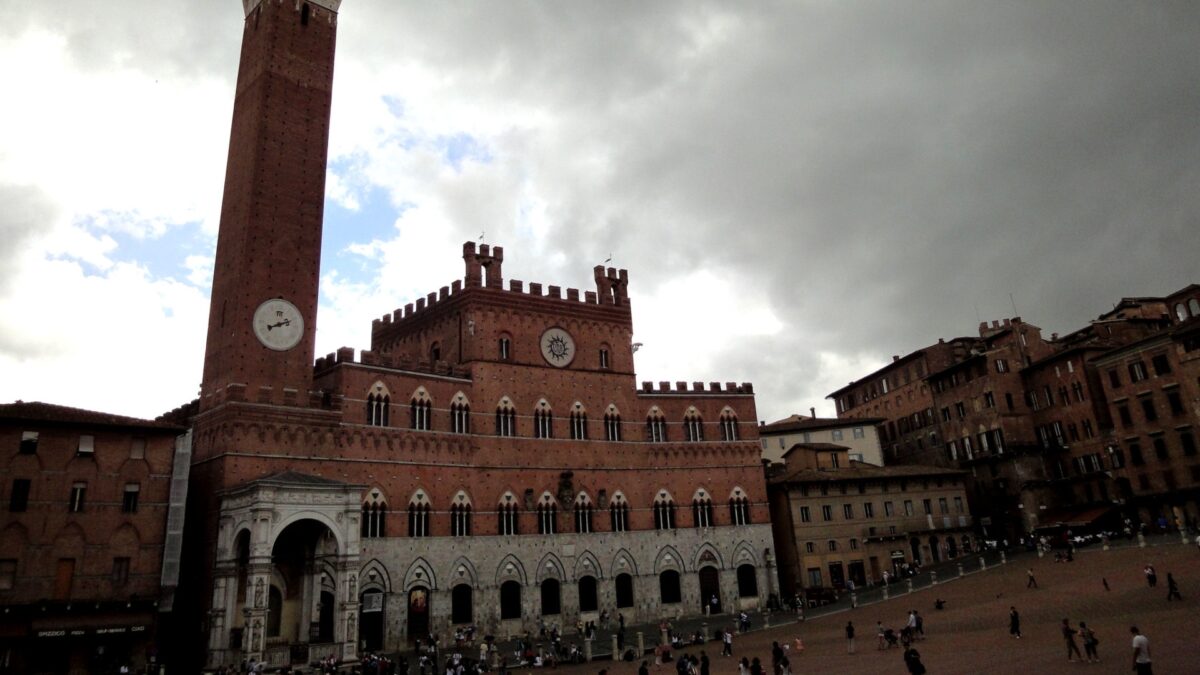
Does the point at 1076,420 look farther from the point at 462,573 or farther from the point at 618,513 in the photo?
the point at 462,573

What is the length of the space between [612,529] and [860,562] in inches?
683

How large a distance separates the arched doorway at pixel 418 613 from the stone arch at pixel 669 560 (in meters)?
14.3

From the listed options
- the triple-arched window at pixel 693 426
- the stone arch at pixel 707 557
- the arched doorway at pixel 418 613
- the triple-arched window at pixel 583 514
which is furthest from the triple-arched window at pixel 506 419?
the stone arch at pixel 707 557

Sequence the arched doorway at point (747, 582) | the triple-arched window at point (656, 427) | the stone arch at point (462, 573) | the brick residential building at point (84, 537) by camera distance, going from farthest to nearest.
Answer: the triple-arched window at point (656, 427)
the arched doorway at point (747, 582)
the stone arch at point (462, 573)
the brick residential building at point (84, 537)

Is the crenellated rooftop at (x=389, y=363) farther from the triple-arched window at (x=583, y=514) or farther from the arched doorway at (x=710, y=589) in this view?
the arched doorway at (x=710, y=589)

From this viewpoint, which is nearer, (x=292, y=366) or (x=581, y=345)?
(x=292, y=366)

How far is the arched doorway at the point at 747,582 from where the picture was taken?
49.5m

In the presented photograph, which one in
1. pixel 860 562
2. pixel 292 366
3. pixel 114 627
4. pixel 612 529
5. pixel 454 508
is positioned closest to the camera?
pixel 114 627

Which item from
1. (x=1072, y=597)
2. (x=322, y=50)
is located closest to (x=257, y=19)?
(x=322, y=50)

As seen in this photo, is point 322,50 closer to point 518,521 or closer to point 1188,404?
point 518,521

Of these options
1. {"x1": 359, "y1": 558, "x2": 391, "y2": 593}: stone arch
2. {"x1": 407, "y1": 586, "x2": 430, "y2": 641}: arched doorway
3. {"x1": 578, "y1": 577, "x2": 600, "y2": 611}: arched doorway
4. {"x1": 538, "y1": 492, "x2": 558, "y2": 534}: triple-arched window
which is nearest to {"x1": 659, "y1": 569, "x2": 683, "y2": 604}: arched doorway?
{"x1": 578, "y1": 577, "x2": 600, "y2": 611}: arched doorway

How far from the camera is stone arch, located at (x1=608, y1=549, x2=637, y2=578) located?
4628cm

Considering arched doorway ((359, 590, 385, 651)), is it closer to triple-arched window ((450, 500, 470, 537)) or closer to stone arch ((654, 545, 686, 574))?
triple-arched window ((450, 500, 470, 537))

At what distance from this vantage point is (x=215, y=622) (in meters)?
32.0
